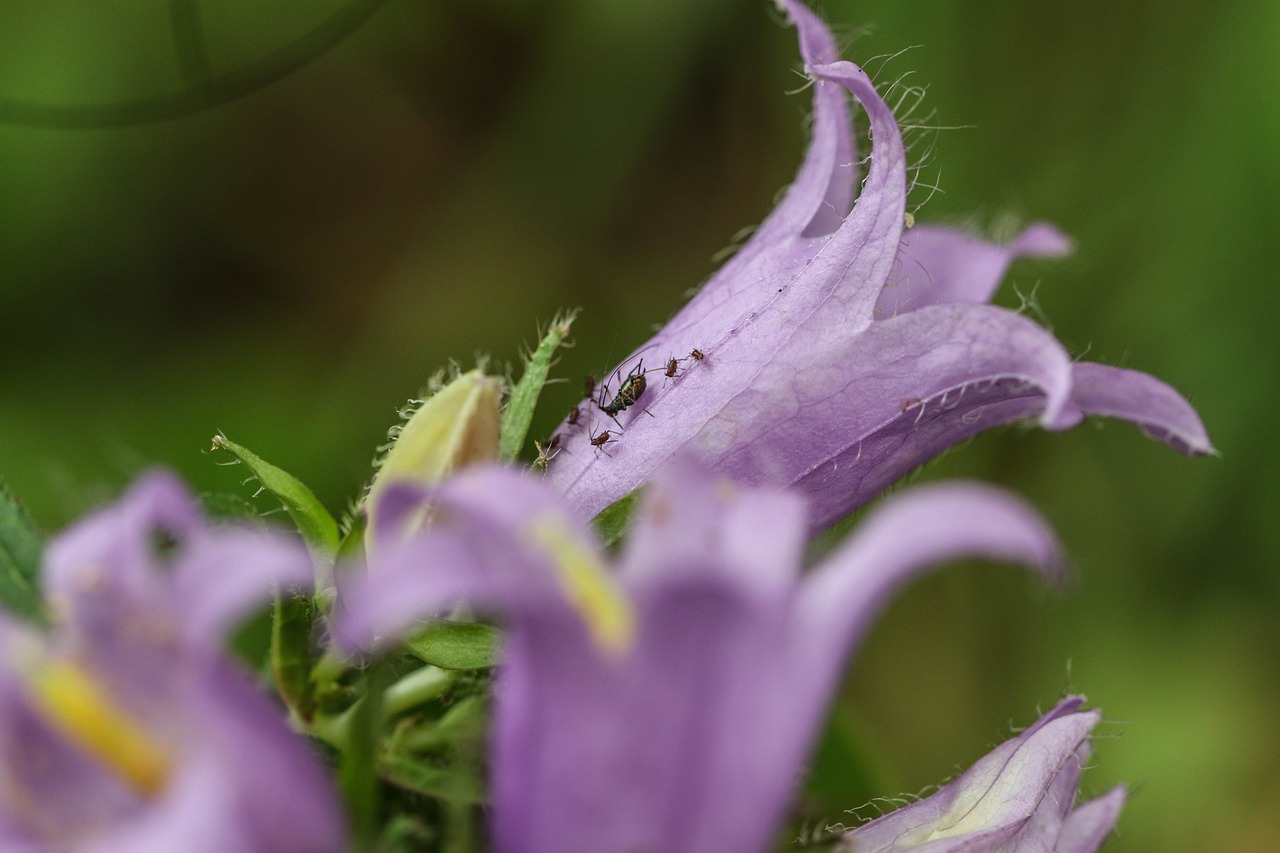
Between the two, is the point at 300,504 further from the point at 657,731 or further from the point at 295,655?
the point at 657,731

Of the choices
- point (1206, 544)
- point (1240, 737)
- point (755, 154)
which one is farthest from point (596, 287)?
point (1240, 737)

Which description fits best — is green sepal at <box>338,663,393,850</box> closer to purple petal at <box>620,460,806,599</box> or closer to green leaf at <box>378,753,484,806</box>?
green leaf at <box>378,753,484,806</box>

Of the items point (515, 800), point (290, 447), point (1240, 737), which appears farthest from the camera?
point (1240, 737)

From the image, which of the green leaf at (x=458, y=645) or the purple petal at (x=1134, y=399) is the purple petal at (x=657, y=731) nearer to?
the green leaf at (x=458, y=645)

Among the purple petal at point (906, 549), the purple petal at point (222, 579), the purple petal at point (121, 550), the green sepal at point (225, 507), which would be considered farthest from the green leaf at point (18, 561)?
the purple petal at point (906, 549)

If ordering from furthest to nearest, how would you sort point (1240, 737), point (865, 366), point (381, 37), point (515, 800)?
point (381, 37) < point (1240, 737) < point (865, 366) < point (515, 800)

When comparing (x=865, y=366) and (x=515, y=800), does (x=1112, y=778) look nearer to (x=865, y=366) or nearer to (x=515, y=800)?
(x=865, y=366)

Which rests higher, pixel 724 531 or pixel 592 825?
pixel 724 531
